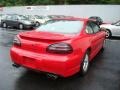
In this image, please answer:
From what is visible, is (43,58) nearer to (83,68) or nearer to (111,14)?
(83,68)

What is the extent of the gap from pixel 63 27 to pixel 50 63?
1634 millimetres

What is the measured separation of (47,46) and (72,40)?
1.98 ft

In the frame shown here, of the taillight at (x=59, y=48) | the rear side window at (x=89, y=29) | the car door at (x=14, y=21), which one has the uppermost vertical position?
the rear side window at (x=89, y=29)

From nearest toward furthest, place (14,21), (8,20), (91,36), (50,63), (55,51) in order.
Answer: (50,63), (55,51), (91,36), (14,21), (8,20)

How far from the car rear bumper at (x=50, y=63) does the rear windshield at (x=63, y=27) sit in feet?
3.35

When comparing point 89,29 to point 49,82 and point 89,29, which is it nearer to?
point 89,29

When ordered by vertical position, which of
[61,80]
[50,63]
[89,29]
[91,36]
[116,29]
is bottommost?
[61,80]

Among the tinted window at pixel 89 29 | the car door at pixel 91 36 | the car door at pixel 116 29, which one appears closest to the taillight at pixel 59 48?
the car door at pixel 91 36

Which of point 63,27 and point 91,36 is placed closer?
point 63,27

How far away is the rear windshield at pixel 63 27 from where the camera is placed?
21.4 feet

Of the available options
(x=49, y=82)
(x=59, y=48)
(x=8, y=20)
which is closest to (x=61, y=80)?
(x=49, y=82)

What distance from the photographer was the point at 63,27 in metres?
6.77

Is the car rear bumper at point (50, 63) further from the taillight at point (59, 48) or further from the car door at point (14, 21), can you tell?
the car door at point (14, 21)

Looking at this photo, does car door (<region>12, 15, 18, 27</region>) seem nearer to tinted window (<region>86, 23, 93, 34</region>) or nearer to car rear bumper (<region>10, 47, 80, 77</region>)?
tinted window (<region>86, 23, 93, 34</region>)
